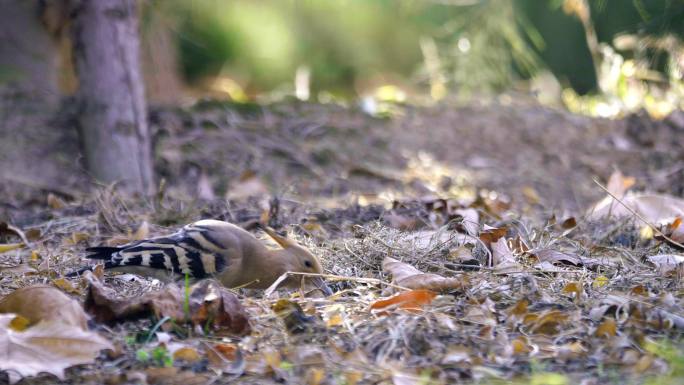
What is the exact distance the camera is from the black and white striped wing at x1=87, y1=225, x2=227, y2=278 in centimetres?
366

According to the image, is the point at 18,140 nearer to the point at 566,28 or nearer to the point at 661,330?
the point at 661,330

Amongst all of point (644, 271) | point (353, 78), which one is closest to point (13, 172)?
point (644, 271)

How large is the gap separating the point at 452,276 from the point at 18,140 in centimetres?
439

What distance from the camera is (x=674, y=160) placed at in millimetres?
7449

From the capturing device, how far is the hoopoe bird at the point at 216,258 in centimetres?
369

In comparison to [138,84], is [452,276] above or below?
below

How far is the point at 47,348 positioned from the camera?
9.21 ft

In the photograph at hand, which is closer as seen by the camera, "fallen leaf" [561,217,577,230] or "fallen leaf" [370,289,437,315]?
"fallen leaf" [370,289,437,315]

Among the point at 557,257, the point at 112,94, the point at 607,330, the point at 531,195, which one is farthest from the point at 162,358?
the point at 531,195

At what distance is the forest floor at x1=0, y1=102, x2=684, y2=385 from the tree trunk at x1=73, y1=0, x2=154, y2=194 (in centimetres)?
25

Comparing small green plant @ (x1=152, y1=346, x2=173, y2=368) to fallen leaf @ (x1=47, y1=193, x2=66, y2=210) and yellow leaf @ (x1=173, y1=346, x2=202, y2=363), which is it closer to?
yellow leaf @ (x1=173, y1=346, x2=202, y2=363)

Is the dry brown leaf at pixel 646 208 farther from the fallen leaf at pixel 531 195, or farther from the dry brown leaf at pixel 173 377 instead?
the dry brown leaf at pixel 173 377

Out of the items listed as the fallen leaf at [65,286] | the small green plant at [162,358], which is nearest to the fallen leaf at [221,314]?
the small green plant at [162,358]

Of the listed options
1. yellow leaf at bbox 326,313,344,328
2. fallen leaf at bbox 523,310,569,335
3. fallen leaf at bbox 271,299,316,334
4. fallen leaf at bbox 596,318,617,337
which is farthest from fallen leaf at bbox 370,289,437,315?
fallen leaf at bbox 596,318,617,337
